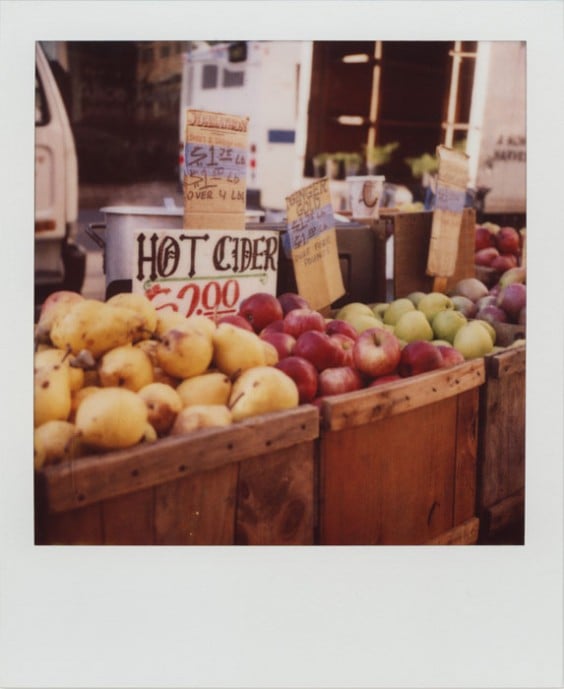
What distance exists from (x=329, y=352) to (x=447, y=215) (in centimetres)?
106

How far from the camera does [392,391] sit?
2266 mm

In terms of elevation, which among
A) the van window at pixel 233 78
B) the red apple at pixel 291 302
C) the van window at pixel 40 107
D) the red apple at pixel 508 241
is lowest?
the red apple at pixel 291 302

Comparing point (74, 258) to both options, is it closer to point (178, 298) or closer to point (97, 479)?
point (178, 298)

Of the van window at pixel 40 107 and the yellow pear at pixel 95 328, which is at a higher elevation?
the van window at pixel 40 107

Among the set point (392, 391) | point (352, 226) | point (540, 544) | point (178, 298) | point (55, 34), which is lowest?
point (540, 544)

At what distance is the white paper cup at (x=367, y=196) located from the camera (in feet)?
10.7

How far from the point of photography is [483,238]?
12.5 ft

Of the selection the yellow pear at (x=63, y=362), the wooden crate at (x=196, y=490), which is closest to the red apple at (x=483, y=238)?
the wooden crate at (x=196, y=490)

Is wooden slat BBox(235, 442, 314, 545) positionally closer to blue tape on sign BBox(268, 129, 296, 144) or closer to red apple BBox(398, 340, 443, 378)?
red apple BBox(398, 340, 443, 378)

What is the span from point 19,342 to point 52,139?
635mm

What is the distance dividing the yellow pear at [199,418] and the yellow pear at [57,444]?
247 millimetres

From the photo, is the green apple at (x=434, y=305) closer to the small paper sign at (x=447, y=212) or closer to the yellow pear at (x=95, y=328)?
the small paper sign at (x=447, y=212)

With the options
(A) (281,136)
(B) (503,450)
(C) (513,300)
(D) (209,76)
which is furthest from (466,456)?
(A) (281,136)

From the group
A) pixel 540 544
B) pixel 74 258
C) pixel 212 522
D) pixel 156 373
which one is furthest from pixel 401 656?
pixel 74 258
